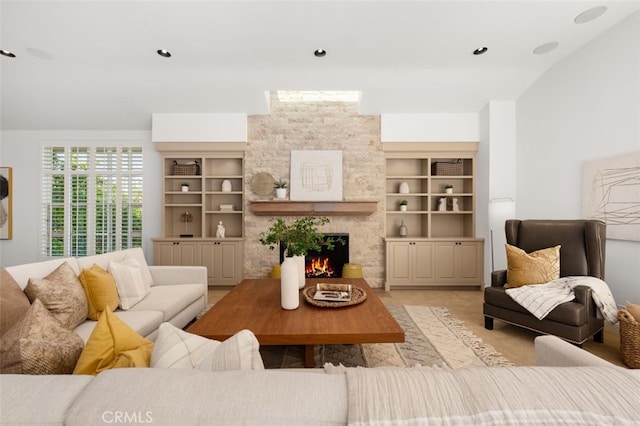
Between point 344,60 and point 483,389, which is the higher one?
point 344,60

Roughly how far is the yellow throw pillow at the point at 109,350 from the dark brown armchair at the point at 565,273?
3.03m

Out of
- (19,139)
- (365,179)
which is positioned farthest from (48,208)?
(365,179)

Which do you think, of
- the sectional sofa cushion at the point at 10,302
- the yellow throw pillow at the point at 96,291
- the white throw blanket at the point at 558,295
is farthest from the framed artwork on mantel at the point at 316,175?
the sectional sofa cushion at the point at 10,302

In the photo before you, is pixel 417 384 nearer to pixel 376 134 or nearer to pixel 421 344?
pixel 421 344

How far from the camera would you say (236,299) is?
2.39m

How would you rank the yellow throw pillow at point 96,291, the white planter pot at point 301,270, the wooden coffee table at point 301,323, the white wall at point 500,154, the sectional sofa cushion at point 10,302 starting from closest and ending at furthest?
1. the sectional sofa cushion at point 10,302
2. the wooden coffee table at point 301,323
3. the yellow throw pillow at point 96,291
4. the white planter pot at point 301,270
5. the white wall at point 500,154

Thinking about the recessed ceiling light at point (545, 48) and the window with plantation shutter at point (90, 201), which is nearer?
the recessed ceiling light at point (545, 48)

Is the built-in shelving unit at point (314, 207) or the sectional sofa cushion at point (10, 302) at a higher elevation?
the built-in shelving unit at point (314, 207)

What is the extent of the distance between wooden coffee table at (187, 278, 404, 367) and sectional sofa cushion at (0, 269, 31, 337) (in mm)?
887

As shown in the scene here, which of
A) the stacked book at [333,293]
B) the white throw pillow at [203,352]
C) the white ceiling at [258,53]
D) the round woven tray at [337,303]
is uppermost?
the white ceiling at [258,53]

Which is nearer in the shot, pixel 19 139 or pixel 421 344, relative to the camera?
pixel 421 344

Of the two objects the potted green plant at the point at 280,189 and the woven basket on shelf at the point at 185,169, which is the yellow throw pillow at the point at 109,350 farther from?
the woven basket on shelf at the point at 185,169

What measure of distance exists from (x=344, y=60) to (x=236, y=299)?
3.07 meters

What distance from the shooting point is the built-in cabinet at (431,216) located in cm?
446
